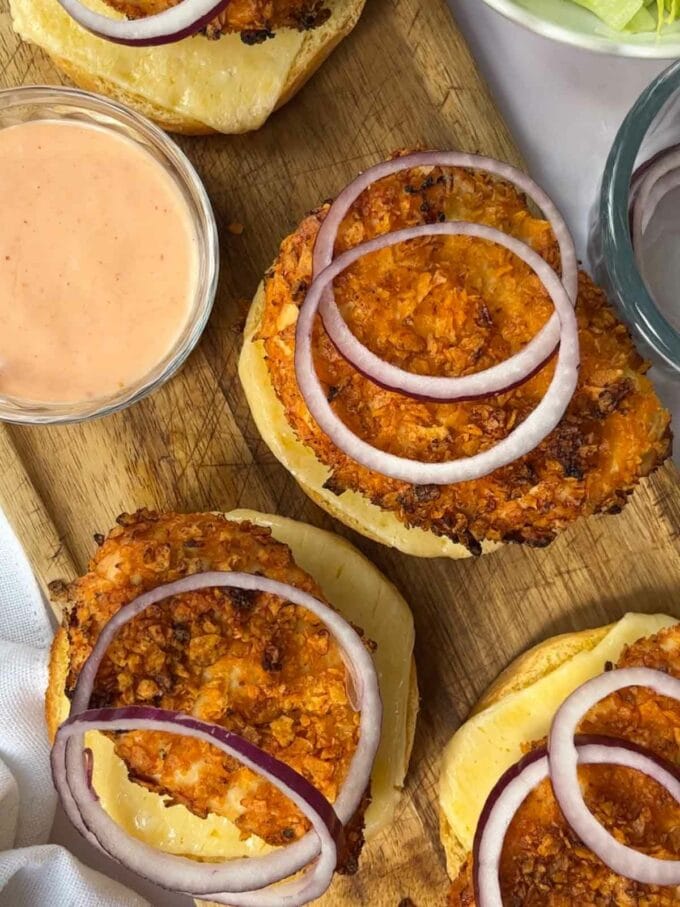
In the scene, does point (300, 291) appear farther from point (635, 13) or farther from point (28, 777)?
point (28, 777)

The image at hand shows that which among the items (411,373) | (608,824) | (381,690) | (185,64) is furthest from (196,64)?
(608,824)

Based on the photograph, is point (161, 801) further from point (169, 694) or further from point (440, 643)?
point (440, 643)

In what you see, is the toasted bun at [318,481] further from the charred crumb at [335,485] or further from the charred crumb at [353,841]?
the charred crumb at [353,841]

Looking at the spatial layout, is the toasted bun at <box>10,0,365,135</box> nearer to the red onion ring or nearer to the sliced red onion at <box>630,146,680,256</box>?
the sliced red onion at <box>630,146,680,256</box>

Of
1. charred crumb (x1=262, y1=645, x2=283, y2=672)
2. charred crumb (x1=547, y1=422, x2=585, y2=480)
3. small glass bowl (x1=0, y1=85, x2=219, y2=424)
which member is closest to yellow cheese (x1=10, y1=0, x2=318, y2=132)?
small glass bowl (x1=0, y1=85, x2=219, y2=424)

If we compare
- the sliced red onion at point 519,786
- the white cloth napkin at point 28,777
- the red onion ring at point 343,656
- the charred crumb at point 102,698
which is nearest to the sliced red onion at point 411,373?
the red onion ring at point 343,656

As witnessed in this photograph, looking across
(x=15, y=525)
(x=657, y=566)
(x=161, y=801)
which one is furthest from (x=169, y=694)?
(x=657, y=566)
